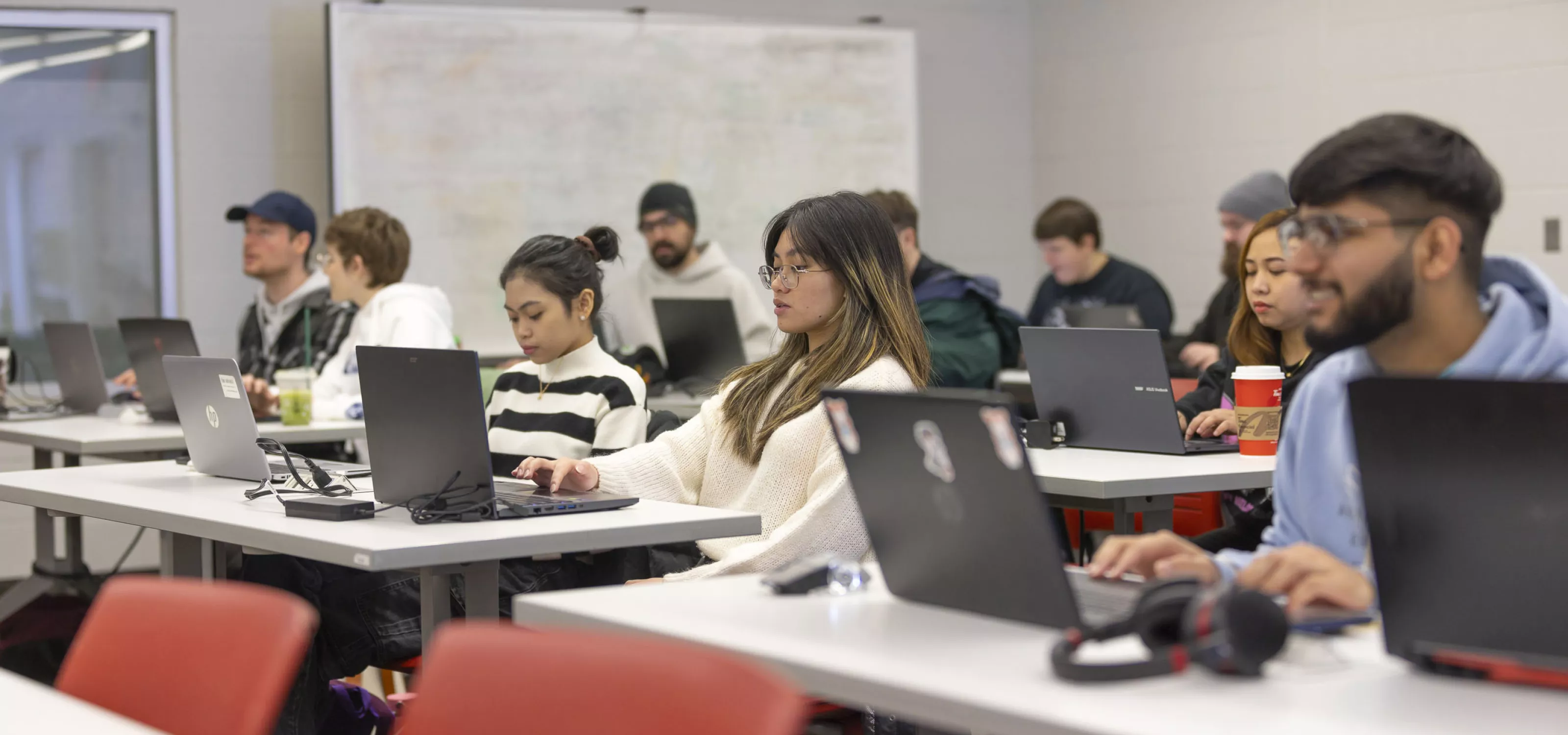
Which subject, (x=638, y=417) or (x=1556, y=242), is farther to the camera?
(x=1556, y=242)

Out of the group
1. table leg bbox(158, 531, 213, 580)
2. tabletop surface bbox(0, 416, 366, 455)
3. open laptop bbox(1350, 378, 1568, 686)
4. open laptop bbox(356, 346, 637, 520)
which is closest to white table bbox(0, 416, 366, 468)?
tabletop surface bbox(0, 416, 366, 455)

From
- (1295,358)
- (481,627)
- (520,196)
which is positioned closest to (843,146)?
(520,196)

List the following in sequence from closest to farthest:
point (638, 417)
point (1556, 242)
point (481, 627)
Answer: point (481, 627) → point (638, 417) → point (1556, 242)

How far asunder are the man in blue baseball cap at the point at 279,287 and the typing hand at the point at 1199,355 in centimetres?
275

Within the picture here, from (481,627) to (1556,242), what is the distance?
192 inches

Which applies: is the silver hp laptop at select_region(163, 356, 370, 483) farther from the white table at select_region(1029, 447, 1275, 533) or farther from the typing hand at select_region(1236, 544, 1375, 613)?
the typing hand at select_region(1236, 544, 1375, 613)

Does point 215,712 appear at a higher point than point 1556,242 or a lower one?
lower

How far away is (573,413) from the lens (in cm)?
311

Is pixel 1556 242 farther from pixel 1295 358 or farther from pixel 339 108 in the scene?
pixel 339 108

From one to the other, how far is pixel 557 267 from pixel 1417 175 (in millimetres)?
2010

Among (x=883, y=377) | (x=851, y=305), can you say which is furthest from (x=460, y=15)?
(x=883, y=377)

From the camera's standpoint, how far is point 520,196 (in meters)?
6.19

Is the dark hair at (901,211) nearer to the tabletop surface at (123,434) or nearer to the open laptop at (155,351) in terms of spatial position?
the tabletop surface at (123,434)

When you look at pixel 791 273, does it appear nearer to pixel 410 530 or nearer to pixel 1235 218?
pixel 410 530
